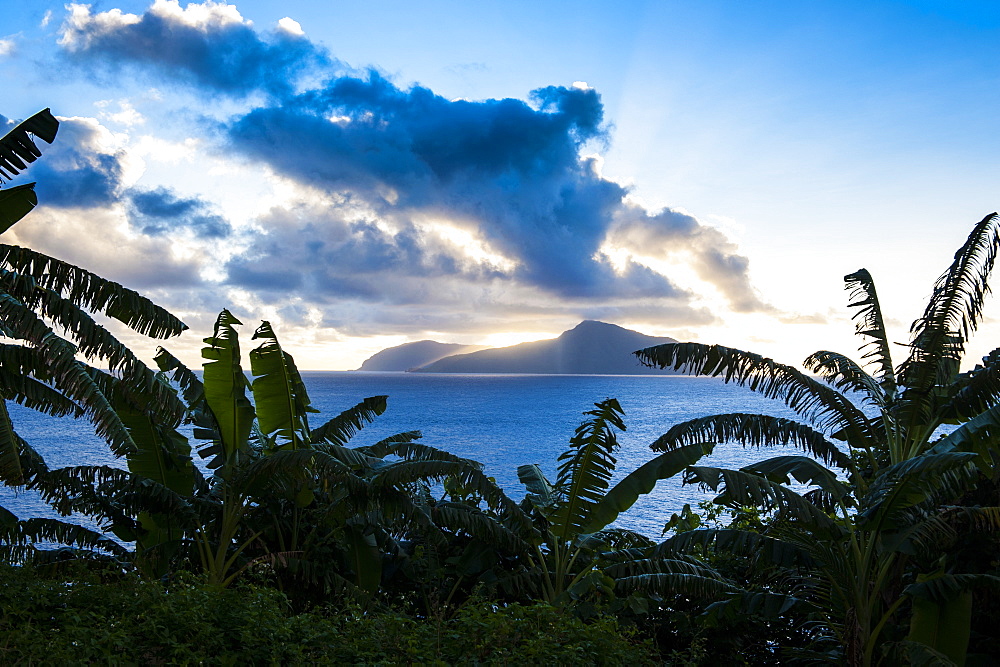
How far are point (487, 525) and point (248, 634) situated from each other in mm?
5090

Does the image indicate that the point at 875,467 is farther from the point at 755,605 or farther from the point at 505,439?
the point at 505,439

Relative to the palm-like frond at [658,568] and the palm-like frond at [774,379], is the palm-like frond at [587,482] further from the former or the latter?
the palm-like frond at [774,379]

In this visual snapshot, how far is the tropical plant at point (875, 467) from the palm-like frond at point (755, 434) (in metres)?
0.02

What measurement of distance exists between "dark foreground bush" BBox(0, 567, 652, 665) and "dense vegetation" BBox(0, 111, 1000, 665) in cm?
3

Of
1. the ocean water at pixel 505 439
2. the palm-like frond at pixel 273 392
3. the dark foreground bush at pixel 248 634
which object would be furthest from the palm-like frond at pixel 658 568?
the ocean water at pixel 505 439

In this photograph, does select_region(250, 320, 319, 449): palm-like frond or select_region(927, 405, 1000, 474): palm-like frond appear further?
select_region(250, 320, 319, 449): palm-like frond

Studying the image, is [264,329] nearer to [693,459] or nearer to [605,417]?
[605,417]

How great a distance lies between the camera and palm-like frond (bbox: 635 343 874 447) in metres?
8.25

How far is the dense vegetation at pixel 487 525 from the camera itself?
5.08 meters

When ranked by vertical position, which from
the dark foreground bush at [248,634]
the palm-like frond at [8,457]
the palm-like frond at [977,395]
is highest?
the palm-like frond at [977,395]

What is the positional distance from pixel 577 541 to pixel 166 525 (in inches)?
238

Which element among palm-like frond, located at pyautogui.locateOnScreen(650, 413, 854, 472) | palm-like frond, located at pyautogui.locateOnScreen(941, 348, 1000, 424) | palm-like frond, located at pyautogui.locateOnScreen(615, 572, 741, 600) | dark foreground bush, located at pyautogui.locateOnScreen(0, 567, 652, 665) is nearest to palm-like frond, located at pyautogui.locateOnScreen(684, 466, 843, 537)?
palm-like frond, located at pyautogui.locateOnScreen(650, 413, 854, 472)

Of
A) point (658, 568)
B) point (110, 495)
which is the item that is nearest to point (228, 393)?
point (110, 495)

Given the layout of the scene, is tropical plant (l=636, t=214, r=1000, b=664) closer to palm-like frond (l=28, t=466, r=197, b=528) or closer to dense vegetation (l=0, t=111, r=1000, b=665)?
dense vegetation (l=0, t=111, r=1000, b=665)
